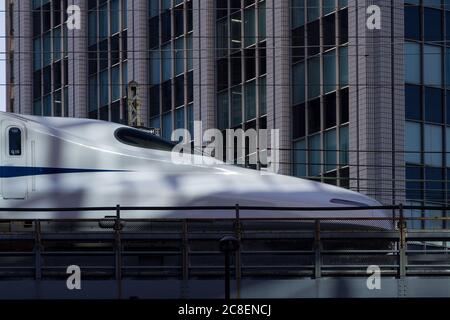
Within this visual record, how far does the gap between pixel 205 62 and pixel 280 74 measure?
5.76 metres

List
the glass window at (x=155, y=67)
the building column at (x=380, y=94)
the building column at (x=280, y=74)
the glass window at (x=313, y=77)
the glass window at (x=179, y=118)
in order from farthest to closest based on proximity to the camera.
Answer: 1. the glass window at (x=155, y=67)
2. the glass window at (x=179, y=118)
3. the building column at (x=280, y=74)
4. the glass window at (x=313, y=77)
5. the building column at (x=380, y=94)

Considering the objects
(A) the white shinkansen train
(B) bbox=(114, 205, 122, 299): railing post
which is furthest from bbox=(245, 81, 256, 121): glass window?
(B) bbox=(114, 205, 122, 299): railing post

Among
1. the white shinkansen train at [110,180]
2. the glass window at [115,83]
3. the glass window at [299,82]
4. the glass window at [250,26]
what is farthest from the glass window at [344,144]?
the white shinkansen train at [110,180]

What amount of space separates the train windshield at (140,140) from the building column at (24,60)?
49130 millimetres

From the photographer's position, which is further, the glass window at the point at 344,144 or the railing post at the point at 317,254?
the glass window at the point at 344,144

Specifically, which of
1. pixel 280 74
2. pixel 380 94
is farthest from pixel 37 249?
pixel 280 74

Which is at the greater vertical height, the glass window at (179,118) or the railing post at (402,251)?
the glass window at (179,118)

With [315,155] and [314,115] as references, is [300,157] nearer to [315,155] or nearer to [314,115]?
[315,155]

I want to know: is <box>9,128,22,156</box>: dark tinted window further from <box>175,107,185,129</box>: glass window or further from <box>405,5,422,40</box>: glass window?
<box>175,107,185,129</box>: glass window

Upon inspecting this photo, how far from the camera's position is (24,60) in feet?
259

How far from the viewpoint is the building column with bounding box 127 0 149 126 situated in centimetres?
6881

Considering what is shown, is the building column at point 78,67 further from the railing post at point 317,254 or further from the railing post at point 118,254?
the railing post at point 317,254

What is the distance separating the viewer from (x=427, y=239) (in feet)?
78.3

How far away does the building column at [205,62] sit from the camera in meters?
64.5
